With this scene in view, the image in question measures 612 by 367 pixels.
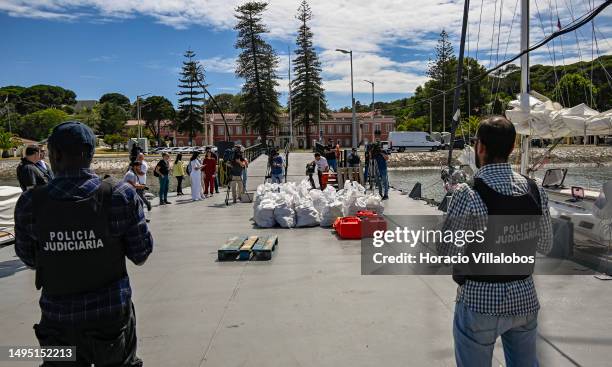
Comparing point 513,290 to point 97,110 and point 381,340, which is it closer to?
point 381,340

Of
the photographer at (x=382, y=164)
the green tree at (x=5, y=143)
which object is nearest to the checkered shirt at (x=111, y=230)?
the photographer at (x=382, y=164)

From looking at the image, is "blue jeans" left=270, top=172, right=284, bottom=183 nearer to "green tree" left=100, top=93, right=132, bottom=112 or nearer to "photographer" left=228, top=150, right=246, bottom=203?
"photographer" left=228, top=150, right=246, bottom=203

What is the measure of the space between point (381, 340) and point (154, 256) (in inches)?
200

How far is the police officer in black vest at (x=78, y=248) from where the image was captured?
2373mm

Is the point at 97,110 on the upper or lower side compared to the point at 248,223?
upper

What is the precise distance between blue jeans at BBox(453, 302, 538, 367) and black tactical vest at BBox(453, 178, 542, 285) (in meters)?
0.19

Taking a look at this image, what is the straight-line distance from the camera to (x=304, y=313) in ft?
17.3

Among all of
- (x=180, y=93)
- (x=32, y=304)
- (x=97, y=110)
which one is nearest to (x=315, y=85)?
(x=180, y=93)

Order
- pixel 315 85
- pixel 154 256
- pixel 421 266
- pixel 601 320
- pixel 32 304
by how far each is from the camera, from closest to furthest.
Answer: pixel 601 320 → pixel 32 304 → pixel 421 266 → pixel 154 256 → pixel 315 85

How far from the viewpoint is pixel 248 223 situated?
11914 millimetres

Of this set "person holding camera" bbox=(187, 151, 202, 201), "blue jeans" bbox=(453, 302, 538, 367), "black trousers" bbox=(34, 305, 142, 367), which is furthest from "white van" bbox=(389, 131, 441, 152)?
"black trousers" bbox=(34, 305, 142, 367)

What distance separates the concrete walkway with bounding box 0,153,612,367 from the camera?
4.18m

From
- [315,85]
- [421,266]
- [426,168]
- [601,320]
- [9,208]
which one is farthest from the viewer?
[315,85]

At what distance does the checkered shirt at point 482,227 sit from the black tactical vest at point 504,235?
0.08 ft
